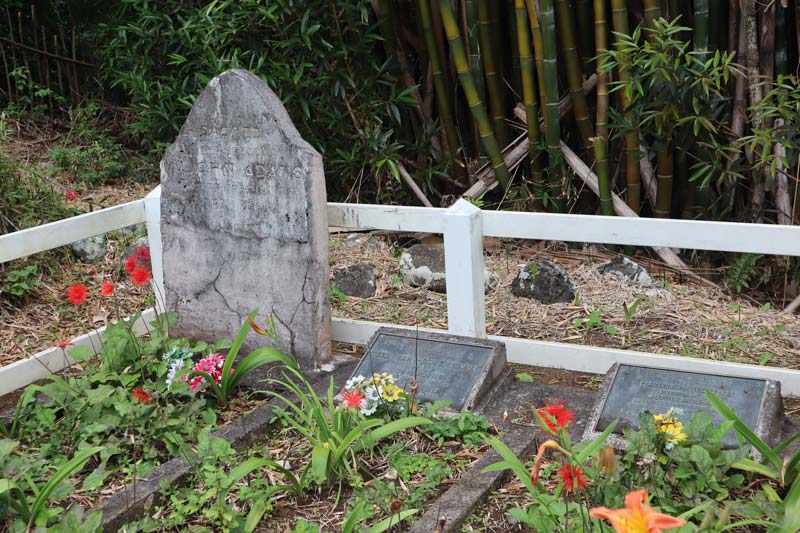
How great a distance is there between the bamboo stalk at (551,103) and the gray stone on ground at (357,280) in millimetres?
1315

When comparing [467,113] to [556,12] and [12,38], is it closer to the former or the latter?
[556,12]

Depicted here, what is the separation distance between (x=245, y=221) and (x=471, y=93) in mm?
1976

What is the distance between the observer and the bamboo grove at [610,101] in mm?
4969

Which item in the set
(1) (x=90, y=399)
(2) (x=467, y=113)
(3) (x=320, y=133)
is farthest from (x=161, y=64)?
(1) (x=90, y=399)

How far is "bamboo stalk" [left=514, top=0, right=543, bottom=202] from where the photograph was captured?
5.26 m

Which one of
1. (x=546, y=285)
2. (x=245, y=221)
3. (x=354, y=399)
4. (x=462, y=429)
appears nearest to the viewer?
(x=354, y=399)

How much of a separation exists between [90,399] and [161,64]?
4.08m

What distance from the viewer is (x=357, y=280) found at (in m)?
5.68

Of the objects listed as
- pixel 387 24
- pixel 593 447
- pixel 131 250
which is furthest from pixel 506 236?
pixel 131 250

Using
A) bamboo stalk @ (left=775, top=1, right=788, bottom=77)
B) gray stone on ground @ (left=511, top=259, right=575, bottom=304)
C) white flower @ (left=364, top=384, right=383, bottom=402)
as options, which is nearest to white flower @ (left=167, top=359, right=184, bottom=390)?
white flower @ (left=364, top=384, right=383, bottom=402)

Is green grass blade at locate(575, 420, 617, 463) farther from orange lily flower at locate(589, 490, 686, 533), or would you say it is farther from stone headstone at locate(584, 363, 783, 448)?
orange lily flower at locate(589, 490, 686, 533)

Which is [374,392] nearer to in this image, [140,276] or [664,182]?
[140,276]

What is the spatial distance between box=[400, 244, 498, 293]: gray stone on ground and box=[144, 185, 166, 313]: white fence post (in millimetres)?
1583

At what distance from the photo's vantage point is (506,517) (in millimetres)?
2959
